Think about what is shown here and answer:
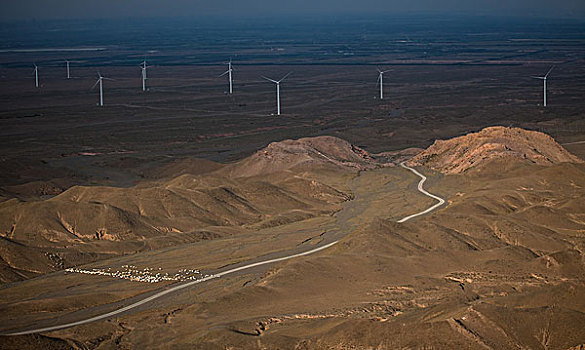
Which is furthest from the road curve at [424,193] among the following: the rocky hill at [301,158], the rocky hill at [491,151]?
the rocky hill at [301,158]

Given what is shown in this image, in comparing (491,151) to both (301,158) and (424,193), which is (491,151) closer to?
(424,193)

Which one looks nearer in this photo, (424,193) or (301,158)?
(424,193)

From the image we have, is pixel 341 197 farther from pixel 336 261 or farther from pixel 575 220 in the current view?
pixel 336 261

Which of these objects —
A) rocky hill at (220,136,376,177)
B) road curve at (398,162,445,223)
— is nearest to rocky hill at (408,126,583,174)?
road curve at (398,162,445,223)

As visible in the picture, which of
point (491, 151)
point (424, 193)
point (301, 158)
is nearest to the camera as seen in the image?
point (424, 193)

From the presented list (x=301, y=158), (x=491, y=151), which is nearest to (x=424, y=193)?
(x=491, y=151)

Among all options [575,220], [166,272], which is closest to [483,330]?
[166,272]

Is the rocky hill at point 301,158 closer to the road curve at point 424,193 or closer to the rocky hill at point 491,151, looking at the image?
the road curve at point 424,193

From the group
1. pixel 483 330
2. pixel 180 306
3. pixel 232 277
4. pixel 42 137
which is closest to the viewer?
pixel 483 330
